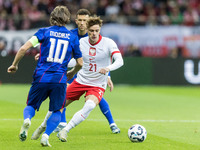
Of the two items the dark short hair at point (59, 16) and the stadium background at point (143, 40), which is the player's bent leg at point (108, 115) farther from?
the stadium background at point (143, 40)

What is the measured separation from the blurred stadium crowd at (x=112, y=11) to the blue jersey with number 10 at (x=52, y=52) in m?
13.5

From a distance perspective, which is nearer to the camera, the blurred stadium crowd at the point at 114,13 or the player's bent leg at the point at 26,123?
the player's bent leg at the point at 26,123

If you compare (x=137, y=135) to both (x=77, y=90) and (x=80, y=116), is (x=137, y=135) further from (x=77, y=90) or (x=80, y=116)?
(x=77, y=90)

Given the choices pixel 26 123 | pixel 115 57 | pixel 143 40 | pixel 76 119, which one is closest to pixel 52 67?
pixel 26 123

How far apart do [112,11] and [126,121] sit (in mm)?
11946

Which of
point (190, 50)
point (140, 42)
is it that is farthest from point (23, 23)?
point (190, 50)

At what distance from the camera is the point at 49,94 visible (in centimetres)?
760

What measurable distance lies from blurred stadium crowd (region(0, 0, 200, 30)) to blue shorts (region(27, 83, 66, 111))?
13.6 m

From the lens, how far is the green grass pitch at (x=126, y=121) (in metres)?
7.82

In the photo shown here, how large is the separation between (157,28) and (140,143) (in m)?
13.9

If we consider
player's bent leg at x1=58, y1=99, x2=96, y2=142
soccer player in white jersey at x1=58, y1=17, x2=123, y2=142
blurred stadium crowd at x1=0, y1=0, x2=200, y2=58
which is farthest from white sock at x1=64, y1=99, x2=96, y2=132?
blurred stadium crowd at x1=0, y1=0, x2=200, y2=58

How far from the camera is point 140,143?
8039 millimetres

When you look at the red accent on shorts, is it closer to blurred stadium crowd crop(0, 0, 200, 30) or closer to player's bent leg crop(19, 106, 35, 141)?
player's bent leg crop(19, 106, 35, 141)

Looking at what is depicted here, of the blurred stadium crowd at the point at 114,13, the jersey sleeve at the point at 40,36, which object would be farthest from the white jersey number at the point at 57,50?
the blurred stadium crowd at the point at 114,13
